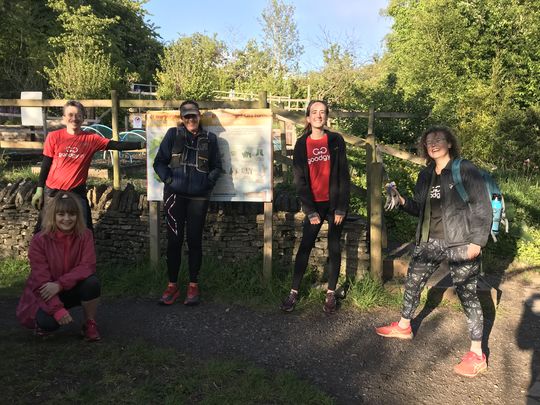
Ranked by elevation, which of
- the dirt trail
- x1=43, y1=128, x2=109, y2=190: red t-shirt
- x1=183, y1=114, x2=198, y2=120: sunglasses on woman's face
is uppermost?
x1=183, y1=114, x2=198, y2=120: sunglasses on woman's face

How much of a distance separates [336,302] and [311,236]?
779mm

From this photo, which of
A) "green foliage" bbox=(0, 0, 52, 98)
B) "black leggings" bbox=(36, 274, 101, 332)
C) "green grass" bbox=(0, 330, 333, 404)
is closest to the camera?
"green grass" bbox=(0, 330, 333, 404)

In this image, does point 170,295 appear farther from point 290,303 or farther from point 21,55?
point 21,55

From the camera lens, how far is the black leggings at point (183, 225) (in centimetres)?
431

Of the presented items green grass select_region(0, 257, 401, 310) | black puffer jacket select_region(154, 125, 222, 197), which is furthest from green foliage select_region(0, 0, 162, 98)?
black puffer jacket select_region(154, 125, 222, 197)

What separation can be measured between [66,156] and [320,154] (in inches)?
93.6

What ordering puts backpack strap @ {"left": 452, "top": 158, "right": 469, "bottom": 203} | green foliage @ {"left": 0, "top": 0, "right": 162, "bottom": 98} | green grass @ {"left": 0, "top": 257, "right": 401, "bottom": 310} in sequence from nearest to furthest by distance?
1. backpack strap @ {"left": 452, "top": 158, "right": 469, "bottom": 203}
2. green grass @ {"left": 0, "top": 257, "right": 401, "bottom": 310}
3. green foliage @ {"left": 0, "top": 0, "right": 162, "bottom": 98}

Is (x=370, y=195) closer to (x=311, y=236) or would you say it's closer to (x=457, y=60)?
(x=311, y=236)

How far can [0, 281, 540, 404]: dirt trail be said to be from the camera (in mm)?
3121

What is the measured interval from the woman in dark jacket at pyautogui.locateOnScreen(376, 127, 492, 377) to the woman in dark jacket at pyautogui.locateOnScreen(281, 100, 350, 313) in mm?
650

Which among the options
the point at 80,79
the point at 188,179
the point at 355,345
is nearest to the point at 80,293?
the point at 188,179

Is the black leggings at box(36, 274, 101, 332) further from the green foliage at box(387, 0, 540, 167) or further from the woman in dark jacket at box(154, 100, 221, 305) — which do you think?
the green foliage at box(387, 0, 540, 167)

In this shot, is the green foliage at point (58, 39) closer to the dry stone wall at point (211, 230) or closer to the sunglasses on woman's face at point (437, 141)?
the dry stone wall at point (211, 230)

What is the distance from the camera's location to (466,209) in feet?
10.8
